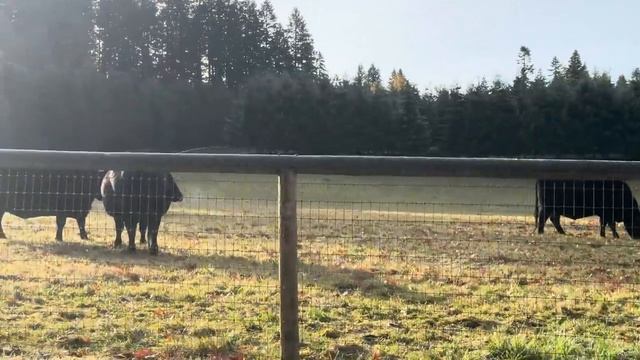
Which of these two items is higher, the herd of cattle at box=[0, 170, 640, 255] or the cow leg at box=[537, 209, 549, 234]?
the herd of cattle at box=[0, 170, 640, 255]

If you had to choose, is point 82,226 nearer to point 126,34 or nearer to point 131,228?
point 131,228

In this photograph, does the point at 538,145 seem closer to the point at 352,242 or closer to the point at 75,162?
the point at 352,242

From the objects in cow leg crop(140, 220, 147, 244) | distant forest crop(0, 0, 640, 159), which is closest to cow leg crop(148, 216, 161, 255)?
cow leg crop(140, 220, 147, 244)

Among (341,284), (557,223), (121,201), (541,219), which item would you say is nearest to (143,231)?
(121,201)

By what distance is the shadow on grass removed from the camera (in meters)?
8.34

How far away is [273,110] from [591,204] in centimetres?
5005

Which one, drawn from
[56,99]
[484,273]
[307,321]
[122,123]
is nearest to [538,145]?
[122,123]

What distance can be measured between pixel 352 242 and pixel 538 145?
4461 cm

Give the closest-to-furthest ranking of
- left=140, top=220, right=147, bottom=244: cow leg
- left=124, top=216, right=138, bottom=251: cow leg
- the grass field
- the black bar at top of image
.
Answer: the black bar at top of image, the grass field, left=124, top=216, right=138, bottom=251: cow leg, left=140, top=220, right=147, bottom=244: cow leg

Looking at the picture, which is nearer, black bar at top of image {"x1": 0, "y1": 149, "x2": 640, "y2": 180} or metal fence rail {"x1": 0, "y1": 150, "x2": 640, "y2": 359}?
black bar at top of image {"x1": 0, "y1": 149, "x2": 640, "y2": 180}

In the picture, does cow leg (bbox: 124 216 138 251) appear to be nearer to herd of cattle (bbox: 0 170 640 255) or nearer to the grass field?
herd of cattle (bbox: 0 170 640 255)

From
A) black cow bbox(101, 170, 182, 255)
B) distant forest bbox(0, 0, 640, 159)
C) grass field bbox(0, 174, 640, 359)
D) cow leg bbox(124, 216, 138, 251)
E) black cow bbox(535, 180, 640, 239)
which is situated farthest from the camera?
distant forest bbox(0, 0, 640, 159)

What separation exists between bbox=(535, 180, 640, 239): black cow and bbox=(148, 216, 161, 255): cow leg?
630 centimetres

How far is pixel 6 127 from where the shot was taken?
2201 inches
